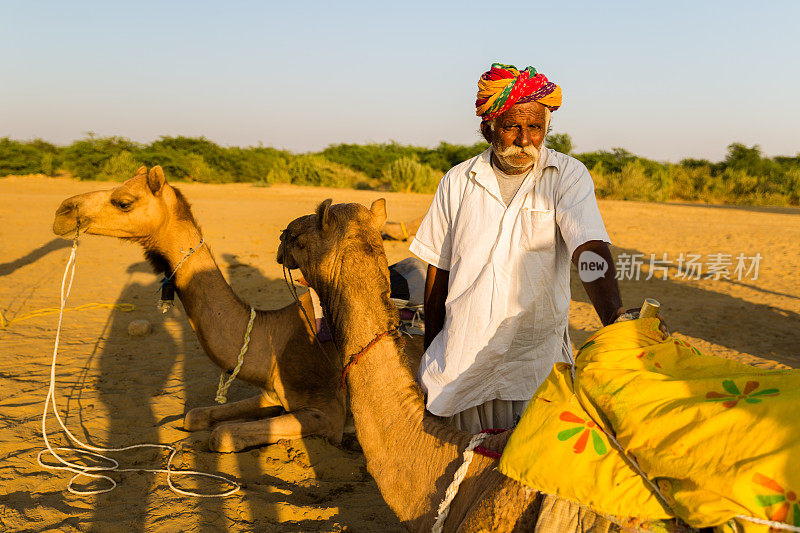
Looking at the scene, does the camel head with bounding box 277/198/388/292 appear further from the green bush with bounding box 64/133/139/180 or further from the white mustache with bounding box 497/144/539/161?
the green bush with bounding box 64/133/139/180

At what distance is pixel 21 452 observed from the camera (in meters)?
4.06

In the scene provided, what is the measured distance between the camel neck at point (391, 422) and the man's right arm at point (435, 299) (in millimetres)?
731

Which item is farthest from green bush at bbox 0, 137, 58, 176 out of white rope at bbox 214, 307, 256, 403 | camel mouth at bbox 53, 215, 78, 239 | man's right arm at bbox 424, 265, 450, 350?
man's right arm at bbox 424, 265, 450, 350

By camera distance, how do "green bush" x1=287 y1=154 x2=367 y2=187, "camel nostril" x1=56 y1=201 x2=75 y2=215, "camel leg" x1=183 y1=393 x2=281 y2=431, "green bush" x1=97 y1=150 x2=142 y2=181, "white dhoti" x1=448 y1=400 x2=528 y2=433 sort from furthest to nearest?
"green bush" x1=287 y1=154 x2=367 y2=187 < "green bush" x1=97 y1=150 x2=142 y2=181 < "camel leg" x1=183 y1=393 x2=281 y2=431 < "camel nostril" x1=56 y1=201 x2=75 y2=215 < "white dhoti" x1=448 y1=400 x2=528 y2=433

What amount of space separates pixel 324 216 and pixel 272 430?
2417mm

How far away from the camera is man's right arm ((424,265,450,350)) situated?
303 centimetres

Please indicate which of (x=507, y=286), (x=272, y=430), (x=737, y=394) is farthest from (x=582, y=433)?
(x=272, y=430)

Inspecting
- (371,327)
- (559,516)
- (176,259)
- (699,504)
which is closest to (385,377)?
(371,327)

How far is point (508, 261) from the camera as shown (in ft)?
8.60

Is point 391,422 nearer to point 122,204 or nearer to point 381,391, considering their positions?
point 381,391

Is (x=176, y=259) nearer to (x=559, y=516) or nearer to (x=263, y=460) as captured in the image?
(x=263, y=460)

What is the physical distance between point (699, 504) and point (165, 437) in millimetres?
4112

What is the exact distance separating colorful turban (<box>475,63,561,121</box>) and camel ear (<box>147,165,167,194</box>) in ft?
9.32

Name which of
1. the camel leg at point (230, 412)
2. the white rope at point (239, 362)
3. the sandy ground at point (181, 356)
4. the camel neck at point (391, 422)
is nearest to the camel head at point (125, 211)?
the white rope at point (239, 362)
